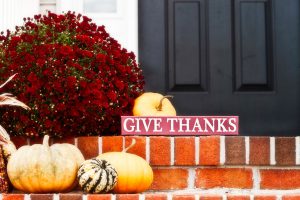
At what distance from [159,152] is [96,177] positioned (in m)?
0.40

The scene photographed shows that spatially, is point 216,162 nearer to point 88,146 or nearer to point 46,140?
point 88,146

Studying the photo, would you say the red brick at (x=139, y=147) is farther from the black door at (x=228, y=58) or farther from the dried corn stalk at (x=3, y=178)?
the black door at (x=228, y=58)

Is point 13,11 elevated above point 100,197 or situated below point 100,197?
above

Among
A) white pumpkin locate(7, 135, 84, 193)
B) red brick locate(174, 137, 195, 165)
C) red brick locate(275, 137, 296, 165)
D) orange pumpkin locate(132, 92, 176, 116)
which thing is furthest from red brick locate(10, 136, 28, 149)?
red brick locate(275, 137, 296, 165)

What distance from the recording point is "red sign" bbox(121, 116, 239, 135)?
285 cm

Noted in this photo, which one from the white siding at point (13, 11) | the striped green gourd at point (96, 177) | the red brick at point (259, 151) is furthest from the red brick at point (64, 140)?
the white siding at point (13, 11)

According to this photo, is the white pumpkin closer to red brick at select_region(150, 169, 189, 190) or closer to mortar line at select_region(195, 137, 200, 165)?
red brick at select_region(150, 169, 189, 190)

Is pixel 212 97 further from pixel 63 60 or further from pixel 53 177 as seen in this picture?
pixel 53 177

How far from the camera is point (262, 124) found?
3752 millimetres

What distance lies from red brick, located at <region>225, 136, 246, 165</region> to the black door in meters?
0.92

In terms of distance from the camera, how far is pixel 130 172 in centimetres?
268

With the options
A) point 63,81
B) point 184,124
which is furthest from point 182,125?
point 63,81

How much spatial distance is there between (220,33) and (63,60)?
47.6 inches

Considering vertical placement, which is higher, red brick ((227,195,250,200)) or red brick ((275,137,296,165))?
red brick ((275,137,296,165))
